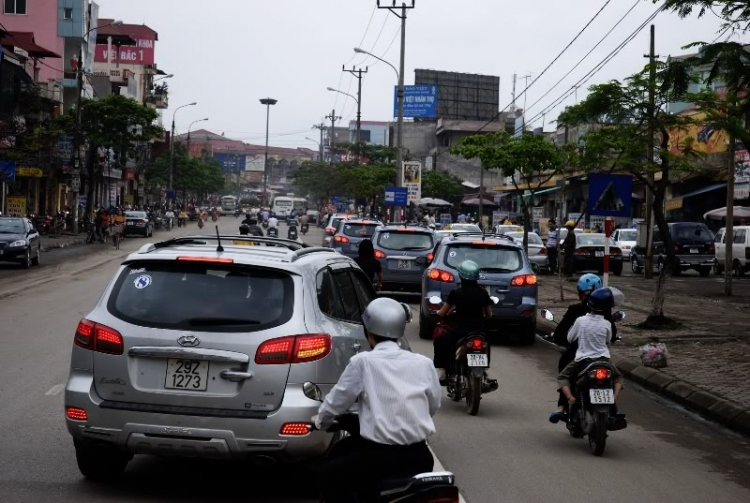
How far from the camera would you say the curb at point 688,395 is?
11.3 metres

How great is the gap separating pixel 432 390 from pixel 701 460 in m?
5.18

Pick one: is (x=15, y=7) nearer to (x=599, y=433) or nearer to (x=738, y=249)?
(x=738, y=249)

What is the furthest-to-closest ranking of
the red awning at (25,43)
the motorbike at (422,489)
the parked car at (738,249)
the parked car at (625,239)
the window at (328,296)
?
the red awning at (25,43) < the parked car at (625,239) < the parked car at (738,249) < the window at (328,296) < the motorbike at (422,489)

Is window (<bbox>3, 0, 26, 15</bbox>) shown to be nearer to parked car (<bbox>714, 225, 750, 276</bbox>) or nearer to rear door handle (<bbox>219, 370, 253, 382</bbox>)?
parked car (<bbox>714, 225, 750, 276</bbox>)

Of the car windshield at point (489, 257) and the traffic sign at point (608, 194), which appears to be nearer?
the car windshield at point (489, 257)

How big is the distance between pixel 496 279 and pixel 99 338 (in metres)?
10.9

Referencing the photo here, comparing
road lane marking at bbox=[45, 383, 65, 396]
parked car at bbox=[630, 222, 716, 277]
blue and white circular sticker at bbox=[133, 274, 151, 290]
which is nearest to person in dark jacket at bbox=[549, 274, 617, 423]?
blue and white circular sticker at bbox=[133, 274, 151, 290]

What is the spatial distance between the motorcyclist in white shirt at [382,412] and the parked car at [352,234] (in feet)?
78.7

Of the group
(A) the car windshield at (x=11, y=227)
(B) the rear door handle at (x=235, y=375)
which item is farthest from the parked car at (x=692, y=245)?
(B) the rear door handle at (x=235, y=375)

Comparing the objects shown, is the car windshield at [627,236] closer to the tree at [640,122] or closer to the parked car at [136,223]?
the parked car at [136,223]

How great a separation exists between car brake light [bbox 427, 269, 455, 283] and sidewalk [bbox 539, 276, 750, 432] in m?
2.76

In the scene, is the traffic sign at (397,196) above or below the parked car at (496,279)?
above

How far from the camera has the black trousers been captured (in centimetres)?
478

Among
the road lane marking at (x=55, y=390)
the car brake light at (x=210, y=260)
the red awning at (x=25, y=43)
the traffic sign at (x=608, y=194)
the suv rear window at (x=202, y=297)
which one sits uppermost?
the red awning at (x=25, y=43)
